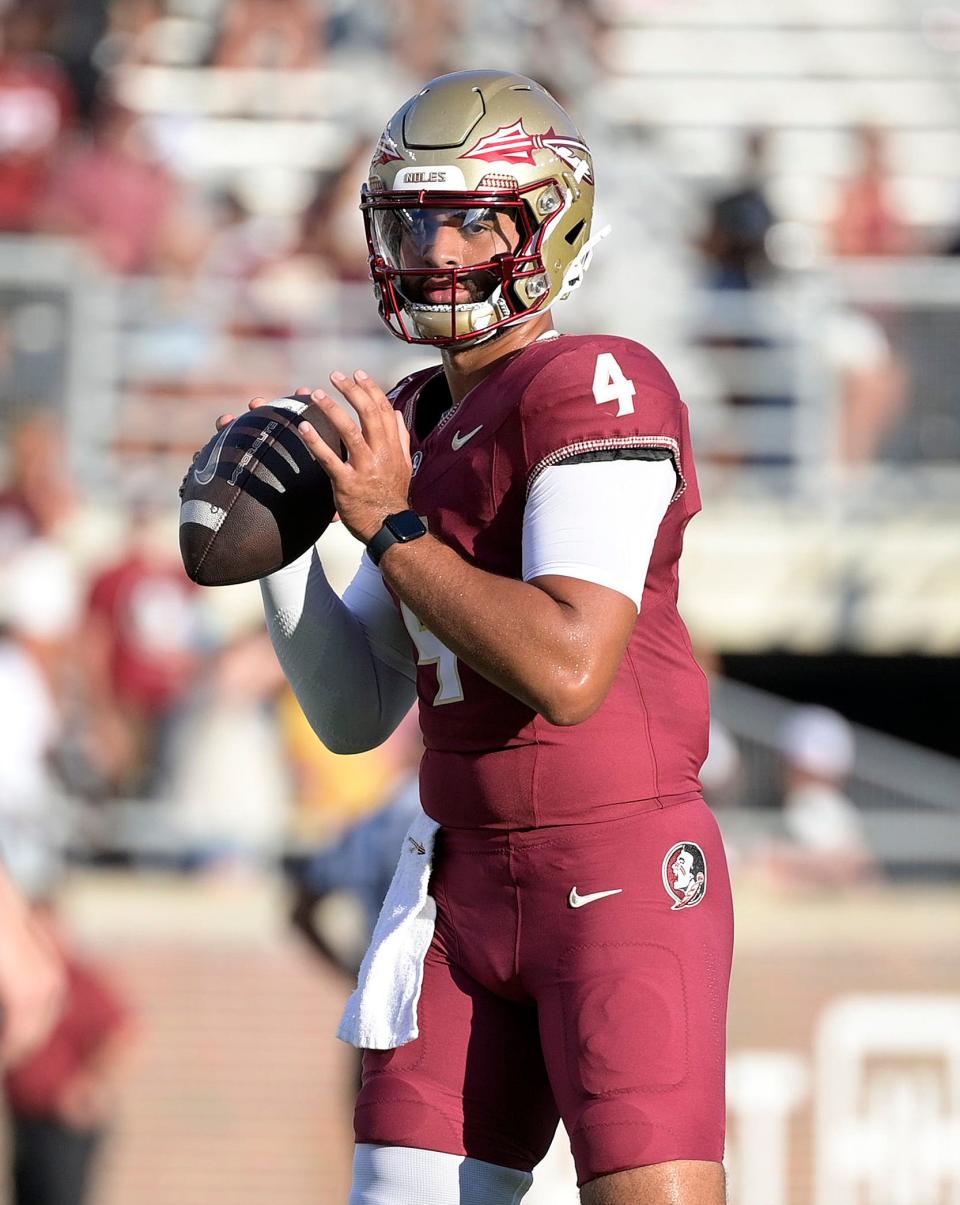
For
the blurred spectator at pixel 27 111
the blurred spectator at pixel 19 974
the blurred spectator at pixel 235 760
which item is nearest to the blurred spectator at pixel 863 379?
the blurred spectator at pixel 235 760

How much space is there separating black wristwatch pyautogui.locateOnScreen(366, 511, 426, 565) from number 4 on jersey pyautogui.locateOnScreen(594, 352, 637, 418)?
0.29 metres

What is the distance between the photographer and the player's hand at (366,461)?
2814 millimetres

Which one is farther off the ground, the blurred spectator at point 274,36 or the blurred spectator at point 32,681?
the blurred spectator at point 274,36

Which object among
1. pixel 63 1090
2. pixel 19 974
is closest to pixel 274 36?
pixel 63 1090

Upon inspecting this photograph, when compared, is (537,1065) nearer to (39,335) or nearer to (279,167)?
(39,335)

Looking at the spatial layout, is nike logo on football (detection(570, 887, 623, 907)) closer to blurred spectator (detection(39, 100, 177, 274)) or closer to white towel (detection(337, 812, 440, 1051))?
white towel (detection(337, 812, 440, 1051))

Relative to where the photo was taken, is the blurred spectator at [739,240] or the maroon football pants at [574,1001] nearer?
the maroon football pants at [574,1001]

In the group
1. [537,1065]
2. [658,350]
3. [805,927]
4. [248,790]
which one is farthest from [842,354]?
[537,1065]

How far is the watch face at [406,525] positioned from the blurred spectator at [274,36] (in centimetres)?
904

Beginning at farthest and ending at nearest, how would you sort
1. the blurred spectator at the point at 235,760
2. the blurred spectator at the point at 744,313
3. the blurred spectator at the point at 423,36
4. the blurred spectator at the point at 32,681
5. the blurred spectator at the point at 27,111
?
the blurred spectator at the point at 423,36
the blurred spectator at the point at 27,111
the blurred spectator at the point at 744,313
the blurred spectator at the point at 235,760
the blurred spectator at the point at 32,681

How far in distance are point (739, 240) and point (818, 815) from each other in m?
2.60

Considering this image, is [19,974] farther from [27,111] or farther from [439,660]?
[27,111]

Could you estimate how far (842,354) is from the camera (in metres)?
9.10

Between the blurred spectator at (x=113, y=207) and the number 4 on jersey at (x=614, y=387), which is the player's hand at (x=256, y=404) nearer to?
the number 4 on jersey at (x=614, y=387)
